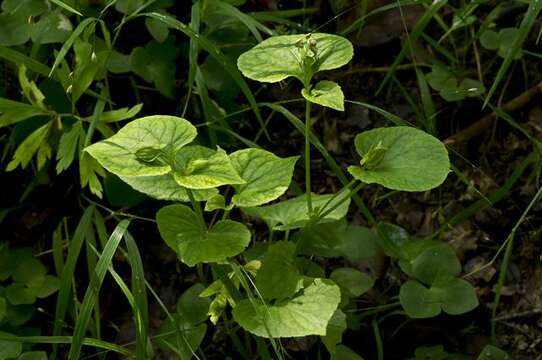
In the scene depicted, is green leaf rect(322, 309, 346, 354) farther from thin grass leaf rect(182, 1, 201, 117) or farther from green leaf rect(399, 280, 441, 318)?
thin grass leaf rect(182, 1, 201, 117)

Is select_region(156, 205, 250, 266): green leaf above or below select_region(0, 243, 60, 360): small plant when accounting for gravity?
above

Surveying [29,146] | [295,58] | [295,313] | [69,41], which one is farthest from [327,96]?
[29,146]

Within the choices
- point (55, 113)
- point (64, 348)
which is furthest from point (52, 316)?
point (55, 113)

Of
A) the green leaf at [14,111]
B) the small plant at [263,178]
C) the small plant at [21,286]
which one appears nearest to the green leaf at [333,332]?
the small plant at [263,178]

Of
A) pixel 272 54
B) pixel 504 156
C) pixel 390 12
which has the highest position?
pixel 272 54

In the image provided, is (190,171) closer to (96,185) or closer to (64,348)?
(96,185)

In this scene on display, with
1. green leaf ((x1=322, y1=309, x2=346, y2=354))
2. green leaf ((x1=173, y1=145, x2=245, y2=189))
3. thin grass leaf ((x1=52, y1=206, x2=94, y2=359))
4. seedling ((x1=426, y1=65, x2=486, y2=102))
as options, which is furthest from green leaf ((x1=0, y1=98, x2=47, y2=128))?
seedling ((x1=426, y1=65, x2=486, y2=102))

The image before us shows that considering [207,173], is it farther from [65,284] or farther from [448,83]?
[448,83]
